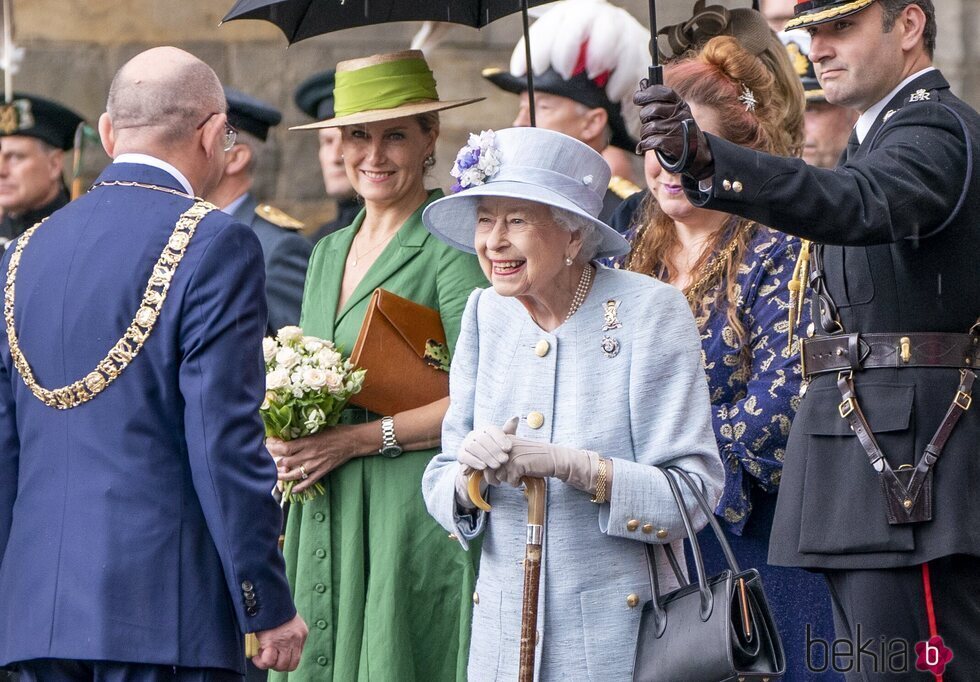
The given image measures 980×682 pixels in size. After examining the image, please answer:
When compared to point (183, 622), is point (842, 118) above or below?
above

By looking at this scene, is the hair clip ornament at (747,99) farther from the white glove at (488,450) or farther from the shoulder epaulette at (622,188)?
the white glove at (488,450)

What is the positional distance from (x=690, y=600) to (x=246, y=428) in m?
1.03

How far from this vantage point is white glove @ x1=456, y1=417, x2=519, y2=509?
12.3 ft

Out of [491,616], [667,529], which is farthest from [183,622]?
[667,529]

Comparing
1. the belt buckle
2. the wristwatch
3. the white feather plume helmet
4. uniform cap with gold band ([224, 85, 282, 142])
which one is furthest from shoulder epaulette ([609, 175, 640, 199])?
the belt buckle

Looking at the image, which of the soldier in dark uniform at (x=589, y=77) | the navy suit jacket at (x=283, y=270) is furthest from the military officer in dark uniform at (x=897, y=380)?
the navy suit jacket at (x=283, y=270)

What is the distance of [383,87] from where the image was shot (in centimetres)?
530

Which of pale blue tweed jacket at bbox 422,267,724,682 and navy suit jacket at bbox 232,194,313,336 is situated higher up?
navy suit jacket at bbox 232,194,313,336

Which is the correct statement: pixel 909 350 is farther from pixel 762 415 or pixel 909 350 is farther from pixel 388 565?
pixel 388 565

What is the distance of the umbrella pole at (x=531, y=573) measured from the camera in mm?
3822

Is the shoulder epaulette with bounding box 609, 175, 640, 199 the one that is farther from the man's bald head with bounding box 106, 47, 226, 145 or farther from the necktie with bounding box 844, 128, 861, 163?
the man's bald head with bounding box 106, 47, 226, 145

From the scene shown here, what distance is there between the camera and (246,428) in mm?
3775

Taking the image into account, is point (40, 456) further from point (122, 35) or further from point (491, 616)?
point (122, 35)

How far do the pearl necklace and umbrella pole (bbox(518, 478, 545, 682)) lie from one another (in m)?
0.46
